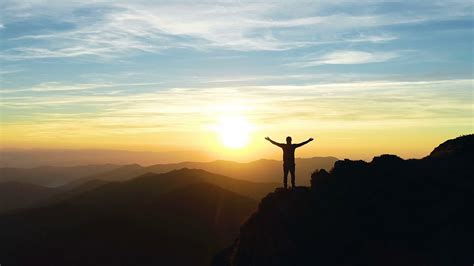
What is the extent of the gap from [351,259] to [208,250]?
148 feet

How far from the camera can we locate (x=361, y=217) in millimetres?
22359

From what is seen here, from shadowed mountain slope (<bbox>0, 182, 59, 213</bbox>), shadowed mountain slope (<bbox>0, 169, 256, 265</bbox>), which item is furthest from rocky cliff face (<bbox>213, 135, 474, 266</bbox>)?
shadowed mountain slope (<bbox>0, 182, 59, 213</bbox>)

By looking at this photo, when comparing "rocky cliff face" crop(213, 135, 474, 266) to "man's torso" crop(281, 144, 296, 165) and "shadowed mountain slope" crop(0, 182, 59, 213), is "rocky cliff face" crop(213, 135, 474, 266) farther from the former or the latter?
"shadowed mountain slope" crop(0, 182, 59, 213)

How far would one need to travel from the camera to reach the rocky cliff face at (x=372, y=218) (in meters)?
20.0

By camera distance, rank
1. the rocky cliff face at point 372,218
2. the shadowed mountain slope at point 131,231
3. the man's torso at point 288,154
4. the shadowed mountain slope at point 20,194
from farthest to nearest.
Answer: the shadowed mountain slope at point 20,194 → the shadowed mountain slope at point 131,231 → the man's torso at point 288,154 → the rocky cliff face at point 372,218

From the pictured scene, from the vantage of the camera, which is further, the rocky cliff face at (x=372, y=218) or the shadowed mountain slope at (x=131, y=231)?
the shadowed mountain slope at (x=131, y=231)

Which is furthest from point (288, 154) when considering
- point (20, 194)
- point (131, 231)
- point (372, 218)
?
point (20, 194)

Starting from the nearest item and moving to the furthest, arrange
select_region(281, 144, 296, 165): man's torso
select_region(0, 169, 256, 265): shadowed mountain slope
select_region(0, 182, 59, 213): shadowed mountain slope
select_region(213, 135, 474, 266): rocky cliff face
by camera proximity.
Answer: select_region(213, 135, 474, 266): rocky cliff face
select_region(281, 144, 296, 165): man's torso
select_region(0, 169, 256, 265): shadowed mountain slope
select_region(0, 182, 59, 213): shadowed mountain slope

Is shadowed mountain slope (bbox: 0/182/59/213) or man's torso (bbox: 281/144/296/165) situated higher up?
man's torso (bbox: 281/144/296/165)

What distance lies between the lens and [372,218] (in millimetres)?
22141

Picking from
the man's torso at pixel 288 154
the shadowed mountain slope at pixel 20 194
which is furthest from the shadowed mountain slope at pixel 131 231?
the shadowed mountain slope at pixel 20 194

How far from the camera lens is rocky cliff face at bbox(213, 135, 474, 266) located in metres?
20.0

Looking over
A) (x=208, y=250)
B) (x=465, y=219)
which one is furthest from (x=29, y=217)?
(x=465, y=219)

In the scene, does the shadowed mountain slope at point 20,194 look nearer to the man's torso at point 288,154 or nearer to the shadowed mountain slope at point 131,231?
the shadowed mountain slope at point 131,231
